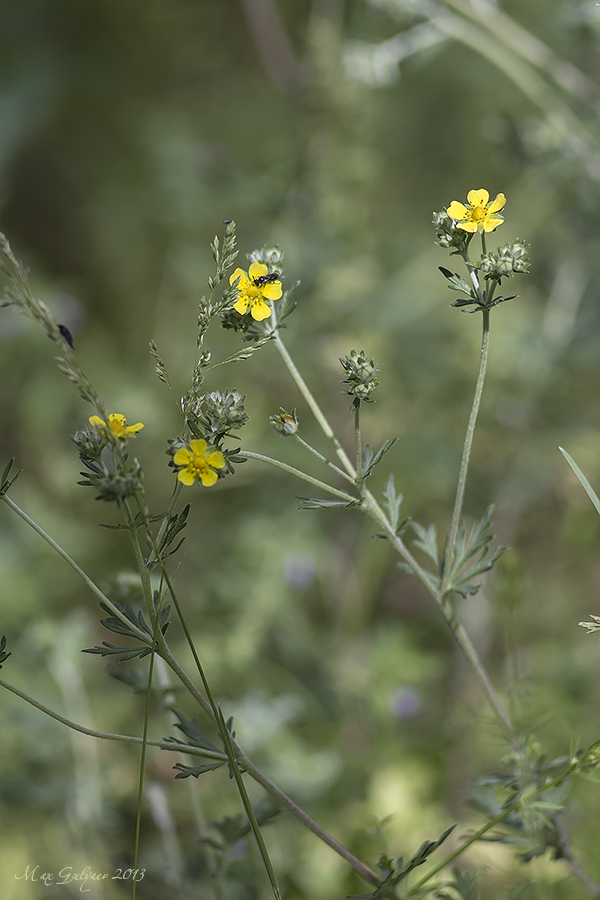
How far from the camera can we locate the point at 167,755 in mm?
2318

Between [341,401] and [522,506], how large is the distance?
37.5 inches

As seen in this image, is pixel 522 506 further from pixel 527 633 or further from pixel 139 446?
pixel 139 446

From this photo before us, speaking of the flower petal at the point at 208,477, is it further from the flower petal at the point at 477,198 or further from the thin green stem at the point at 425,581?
the flower petal at the point at 477,198

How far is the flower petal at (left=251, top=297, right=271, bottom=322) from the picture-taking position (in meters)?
1.15

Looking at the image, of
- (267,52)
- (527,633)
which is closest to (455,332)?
(527,633)

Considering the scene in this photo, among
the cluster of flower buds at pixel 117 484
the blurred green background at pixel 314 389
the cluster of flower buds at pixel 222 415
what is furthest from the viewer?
the blurred green background at pixel 314 389

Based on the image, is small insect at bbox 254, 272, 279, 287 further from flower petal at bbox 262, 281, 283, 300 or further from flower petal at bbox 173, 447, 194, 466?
flower petal at bbox 173, 447, 194, 466

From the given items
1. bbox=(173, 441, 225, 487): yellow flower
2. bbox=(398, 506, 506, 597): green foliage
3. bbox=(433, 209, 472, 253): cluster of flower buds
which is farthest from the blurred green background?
bbox=(433, 209, 472, 253): cluster of flower buds

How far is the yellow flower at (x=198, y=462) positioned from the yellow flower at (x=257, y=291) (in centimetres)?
26

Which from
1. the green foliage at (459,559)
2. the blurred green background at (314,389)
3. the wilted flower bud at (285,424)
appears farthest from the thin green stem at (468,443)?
the blurred green background at (314,389)

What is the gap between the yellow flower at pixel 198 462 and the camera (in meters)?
1.03

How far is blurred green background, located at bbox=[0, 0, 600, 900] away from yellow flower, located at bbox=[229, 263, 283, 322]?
708 mm

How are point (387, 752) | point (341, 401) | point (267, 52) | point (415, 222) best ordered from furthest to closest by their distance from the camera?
point (415, 222) → point (267, 52) → point (341, 401) → point (387, 752)

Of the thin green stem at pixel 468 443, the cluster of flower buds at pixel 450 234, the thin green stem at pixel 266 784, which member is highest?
the cluster of flower buds at pixel 450 234
